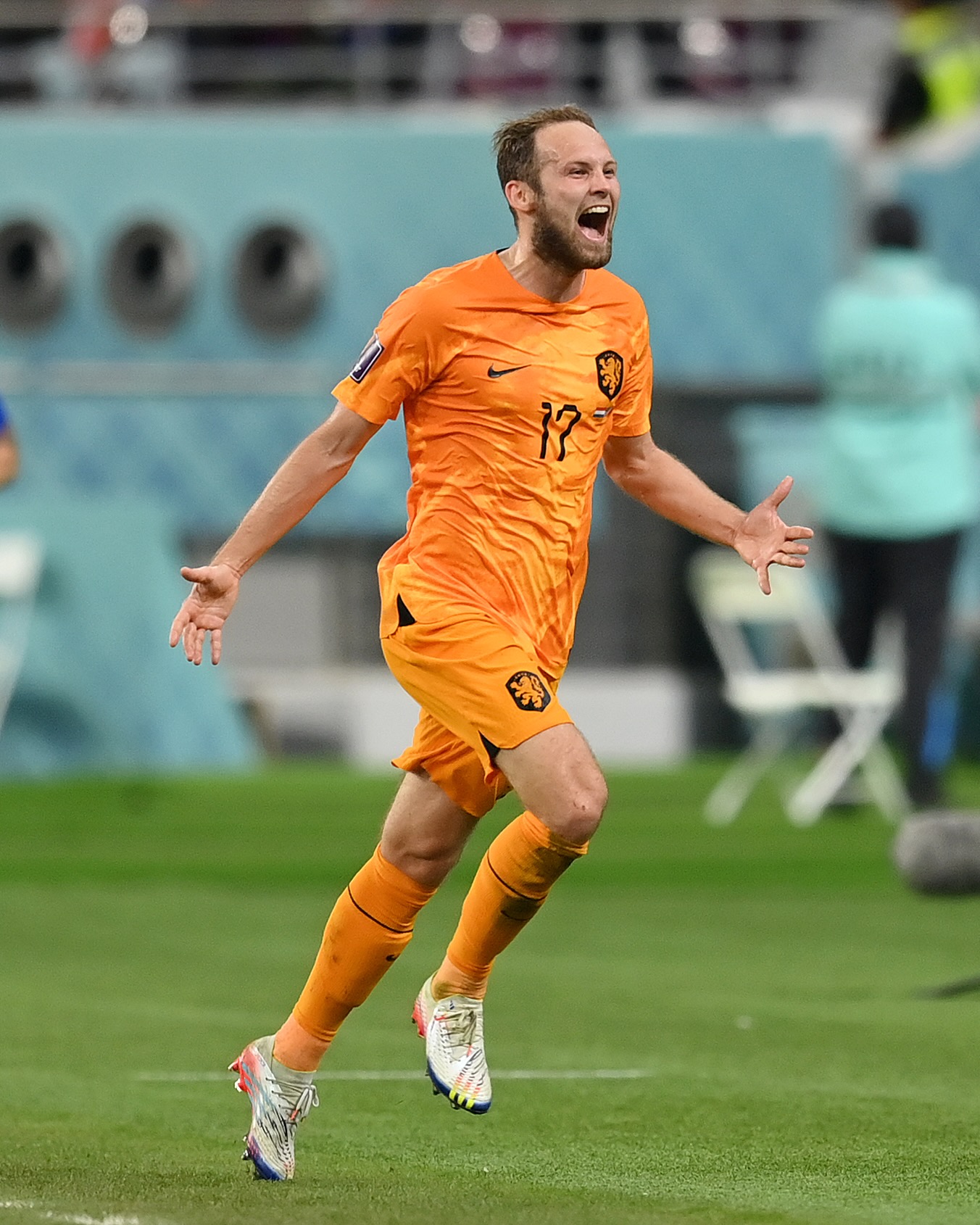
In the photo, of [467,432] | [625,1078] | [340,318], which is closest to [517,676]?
[467,432]

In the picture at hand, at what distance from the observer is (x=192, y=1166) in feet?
18.6

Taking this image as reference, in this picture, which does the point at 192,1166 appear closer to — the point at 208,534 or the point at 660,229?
the point at 208,534

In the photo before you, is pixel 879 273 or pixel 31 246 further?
pixel 31 246

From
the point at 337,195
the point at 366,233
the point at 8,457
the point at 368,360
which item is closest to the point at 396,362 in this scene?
the point at 368,360

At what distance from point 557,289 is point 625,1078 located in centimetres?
227

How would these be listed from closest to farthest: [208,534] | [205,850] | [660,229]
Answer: [205,850], [208,534], [660,229]

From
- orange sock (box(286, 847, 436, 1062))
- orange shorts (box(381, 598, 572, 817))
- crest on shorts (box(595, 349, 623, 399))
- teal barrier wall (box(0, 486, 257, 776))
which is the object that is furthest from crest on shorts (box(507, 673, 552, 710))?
teal barrier wall (box(0, 486, 257, 776))

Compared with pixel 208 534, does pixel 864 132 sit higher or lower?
higher

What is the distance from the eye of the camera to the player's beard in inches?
223

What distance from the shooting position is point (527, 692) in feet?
18.1

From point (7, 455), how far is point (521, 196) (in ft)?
13.1

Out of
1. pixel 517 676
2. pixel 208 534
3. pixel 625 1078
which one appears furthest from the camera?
pixel 208 534

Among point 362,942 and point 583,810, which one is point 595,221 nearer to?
point 583,810

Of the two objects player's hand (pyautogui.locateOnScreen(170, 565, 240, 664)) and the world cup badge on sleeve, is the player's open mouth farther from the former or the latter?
player's hand (pyautogui.locateOnScreen(170, 565, 240, 664))
